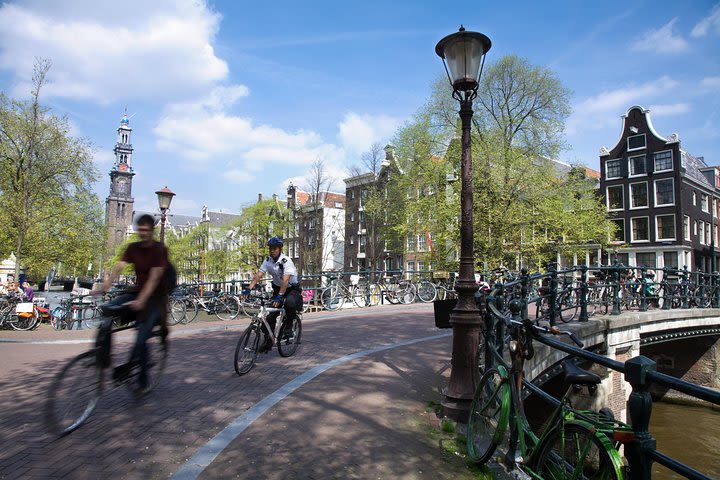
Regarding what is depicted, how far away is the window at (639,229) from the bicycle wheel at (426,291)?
24.8 meters

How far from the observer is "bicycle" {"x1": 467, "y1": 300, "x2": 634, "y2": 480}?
7.45ft

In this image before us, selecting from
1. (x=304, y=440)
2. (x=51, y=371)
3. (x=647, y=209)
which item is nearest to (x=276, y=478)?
(x=304, y=440)

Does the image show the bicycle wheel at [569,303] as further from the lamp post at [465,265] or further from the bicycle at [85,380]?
the bicycle at [85,380]

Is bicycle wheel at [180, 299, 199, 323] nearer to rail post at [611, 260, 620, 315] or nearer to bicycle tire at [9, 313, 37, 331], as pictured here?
bicycle tire at [9, 313, 37, 331]

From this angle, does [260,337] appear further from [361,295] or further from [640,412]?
[361,295]

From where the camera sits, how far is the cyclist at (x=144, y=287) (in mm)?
4680

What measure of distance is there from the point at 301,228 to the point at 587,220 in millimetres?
29893

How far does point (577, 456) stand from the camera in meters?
2.51

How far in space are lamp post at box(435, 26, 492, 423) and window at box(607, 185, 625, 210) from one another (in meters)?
38.0

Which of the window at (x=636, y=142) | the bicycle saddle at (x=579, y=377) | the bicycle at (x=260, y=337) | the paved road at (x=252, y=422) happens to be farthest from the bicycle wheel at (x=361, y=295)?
the window at (x=636, y=142)

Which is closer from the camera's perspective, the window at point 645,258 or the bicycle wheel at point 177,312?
the bicycle wheel at point 177,312

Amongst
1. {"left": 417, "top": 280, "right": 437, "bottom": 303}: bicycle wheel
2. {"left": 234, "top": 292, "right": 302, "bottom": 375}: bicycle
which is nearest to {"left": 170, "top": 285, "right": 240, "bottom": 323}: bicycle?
{"left": 417, "top": 280, "right": 437, "bottom": 303}: bicycle wheel

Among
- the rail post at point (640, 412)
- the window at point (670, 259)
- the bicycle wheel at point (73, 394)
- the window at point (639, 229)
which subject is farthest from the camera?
the window at point (639, 229)

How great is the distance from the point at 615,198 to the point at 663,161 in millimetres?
4286
